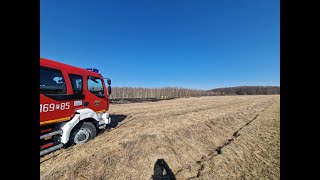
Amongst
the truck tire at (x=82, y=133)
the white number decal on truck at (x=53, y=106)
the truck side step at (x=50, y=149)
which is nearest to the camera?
the truck side step at (x=50, y=149)

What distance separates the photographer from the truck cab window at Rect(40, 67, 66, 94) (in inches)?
203

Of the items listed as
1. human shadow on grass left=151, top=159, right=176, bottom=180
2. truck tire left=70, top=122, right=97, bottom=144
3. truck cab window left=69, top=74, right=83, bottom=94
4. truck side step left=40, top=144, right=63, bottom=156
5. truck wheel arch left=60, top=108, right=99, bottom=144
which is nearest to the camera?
human shadow on grass left=151, top=159, right=176, bottom=180

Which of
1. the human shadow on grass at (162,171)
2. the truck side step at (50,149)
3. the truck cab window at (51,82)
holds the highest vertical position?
the truck cab window at (51,82)

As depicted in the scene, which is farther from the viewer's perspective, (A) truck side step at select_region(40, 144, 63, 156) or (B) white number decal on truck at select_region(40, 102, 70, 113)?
(B) white number decal on truck at select_region(40, 102, 70, 113)

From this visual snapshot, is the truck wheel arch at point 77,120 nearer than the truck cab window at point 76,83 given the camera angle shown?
Yes

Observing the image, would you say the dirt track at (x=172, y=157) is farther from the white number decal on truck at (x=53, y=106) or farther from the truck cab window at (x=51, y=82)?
the truck cab window at (x=51, y=82)

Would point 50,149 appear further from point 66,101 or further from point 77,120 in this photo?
point 66,101

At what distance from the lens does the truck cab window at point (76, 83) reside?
625 centimetres

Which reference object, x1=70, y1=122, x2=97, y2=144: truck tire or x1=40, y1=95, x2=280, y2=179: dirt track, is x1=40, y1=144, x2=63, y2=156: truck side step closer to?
x1=40, y1=95, x2=280, y2=179: dirt track

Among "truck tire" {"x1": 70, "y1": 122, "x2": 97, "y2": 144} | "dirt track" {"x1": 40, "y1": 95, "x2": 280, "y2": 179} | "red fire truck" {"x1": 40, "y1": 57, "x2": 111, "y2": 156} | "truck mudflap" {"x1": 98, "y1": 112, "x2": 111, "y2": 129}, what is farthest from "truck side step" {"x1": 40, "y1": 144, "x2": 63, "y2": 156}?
"truck mudflap" {"x1": 98, "y1": 112, "x2": 111, "y2": 129}

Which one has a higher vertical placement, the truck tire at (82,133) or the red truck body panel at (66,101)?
the red truck body panel at (66,101)

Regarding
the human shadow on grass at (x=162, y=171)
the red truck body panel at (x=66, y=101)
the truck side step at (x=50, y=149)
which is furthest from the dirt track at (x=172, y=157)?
the red truck body panel at (x=66, y=101)

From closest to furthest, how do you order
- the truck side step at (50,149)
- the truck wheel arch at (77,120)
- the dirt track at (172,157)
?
the dirt track at (172,157), the truck side step at (50,149), the truck wheel arch at (77,120)
